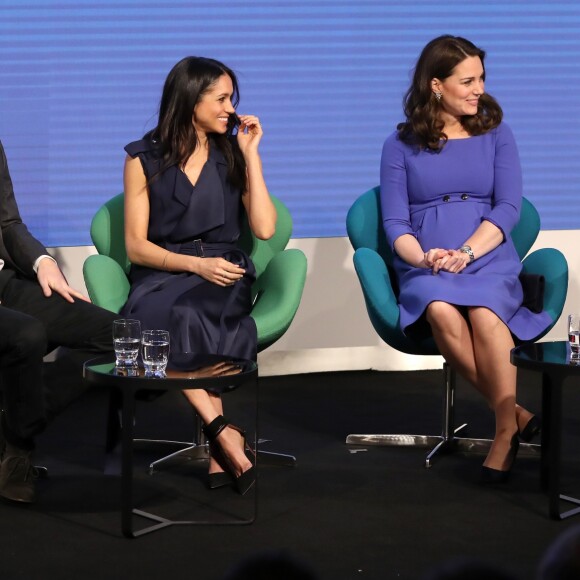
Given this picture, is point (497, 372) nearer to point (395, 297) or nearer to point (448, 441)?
point (448, 441)

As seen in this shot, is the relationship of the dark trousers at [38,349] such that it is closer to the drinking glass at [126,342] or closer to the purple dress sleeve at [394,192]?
the drinking glass at [126,342]

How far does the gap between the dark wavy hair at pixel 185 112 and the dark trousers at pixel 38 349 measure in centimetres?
67

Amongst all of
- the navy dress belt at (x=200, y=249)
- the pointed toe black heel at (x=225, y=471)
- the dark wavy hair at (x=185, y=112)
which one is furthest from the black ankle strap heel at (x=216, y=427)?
the dark wavy hair at (x=185, y=112)

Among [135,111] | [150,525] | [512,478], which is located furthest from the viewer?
[135,111]

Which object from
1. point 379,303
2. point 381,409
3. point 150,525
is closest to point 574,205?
point 381,409

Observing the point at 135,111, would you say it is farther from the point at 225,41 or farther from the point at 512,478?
the point at 512,478

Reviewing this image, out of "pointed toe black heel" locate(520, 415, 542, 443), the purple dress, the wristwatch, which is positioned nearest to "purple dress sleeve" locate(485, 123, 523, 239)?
the purple dress

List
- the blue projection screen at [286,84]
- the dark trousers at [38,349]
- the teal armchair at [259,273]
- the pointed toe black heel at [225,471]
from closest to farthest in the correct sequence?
the dark trousers at [38,349], the pointed toe black heel at [225,471], the teal armchair at [259,273], the blue projection screen at [286,84]

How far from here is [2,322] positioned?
3008 mm

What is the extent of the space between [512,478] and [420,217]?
104 cm

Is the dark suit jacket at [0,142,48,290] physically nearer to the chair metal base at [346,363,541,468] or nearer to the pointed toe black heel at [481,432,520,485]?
the chair metal base at [346,363,541,468]

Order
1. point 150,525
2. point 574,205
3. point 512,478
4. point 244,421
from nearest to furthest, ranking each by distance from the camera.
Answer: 1. point 150,525
2. point 512,478
3. point 244,421
4. point 574,205

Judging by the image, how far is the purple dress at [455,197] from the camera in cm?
377

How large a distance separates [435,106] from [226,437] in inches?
59.2
